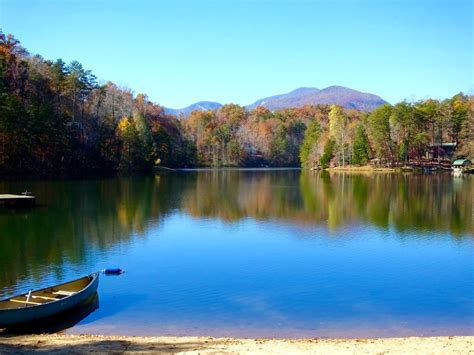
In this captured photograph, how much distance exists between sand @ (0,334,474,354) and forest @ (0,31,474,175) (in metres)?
Result: 56.7

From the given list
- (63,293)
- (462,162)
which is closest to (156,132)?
(462,162)

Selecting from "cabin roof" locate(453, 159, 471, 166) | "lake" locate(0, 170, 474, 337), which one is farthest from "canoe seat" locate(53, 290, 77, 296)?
"cabin roof" locate(453, 159, 471, 166)

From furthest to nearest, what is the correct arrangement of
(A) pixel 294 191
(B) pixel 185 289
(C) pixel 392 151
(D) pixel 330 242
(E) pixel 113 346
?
(C) pixel 392 151 → (A) pixel 294 191 → (D) pixel 330 242 → (B) pixel 185 289 → (E) pixel 113 346

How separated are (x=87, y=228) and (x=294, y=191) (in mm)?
28826

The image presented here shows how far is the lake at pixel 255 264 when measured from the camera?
14.0m

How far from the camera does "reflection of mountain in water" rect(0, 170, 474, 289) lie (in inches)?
900

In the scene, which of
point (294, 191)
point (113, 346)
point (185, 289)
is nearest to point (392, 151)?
point (294, 191)

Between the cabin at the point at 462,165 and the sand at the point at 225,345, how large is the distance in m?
78.6

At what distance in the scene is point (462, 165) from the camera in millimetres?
85062

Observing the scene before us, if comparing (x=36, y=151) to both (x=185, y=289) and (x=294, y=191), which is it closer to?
(x=294, y=191)

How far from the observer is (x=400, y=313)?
14.7m

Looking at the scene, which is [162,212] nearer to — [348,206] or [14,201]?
Answer: [14,201]

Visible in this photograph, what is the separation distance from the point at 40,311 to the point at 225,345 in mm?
4998

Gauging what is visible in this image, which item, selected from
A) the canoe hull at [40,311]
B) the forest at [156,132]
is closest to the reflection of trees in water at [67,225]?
the canoe hull at [40,311]
